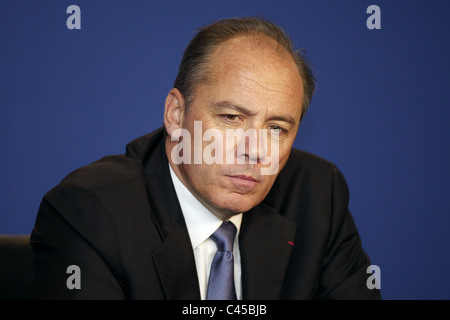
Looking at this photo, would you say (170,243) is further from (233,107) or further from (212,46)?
(212,46)

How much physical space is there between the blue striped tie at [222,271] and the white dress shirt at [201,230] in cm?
2

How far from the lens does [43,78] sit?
250 centimetres

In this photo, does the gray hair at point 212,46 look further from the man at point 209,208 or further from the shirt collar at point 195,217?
the shirt collar at point 195,217

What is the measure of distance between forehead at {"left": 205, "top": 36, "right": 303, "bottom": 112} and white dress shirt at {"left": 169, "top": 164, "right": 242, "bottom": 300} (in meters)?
0.39

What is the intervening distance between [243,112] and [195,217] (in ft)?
1.35

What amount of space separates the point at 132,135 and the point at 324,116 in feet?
3.38

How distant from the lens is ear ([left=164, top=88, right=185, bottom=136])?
5.87 ft

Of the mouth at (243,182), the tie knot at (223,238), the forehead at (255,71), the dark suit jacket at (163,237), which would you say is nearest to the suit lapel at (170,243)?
the dark suit jacket at (163,237)

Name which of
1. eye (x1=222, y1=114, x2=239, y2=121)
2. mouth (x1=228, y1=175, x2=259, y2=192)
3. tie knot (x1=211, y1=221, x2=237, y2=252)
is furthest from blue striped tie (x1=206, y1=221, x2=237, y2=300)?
eye (x1=222, y1=114, x2=239, y2=121)

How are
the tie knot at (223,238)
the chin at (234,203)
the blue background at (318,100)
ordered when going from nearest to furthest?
1. the chin at (234,203)
2. the tie knot at (223,238)
3. the blue background at (318,100)

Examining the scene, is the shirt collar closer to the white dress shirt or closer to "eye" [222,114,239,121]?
the white dress shirt

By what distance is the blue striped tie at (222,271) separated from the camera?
65.9 inches

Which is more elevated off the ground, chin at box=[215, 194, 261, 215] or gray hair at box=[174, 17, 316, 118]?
gray hair at box=[174, 17, 316, 118]
